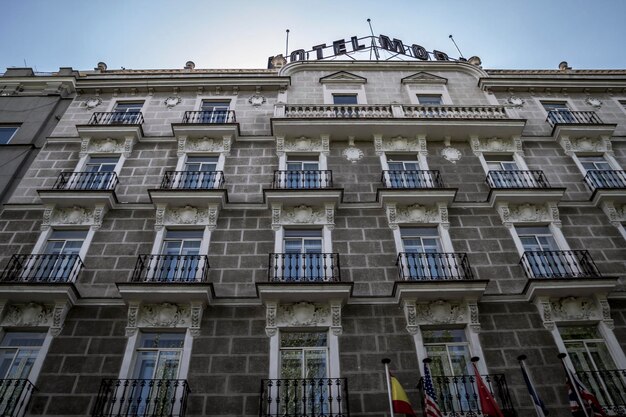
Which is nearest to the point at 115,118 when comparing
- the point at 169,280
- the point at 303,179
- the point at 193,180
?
the point at 193,180

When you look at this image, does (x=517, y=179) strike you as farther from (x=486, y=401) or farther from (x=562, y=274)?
(x=486, y=401)

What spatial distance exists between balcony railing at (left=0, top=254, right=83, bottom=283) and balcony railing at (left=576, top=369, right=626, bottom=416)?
1563 centimetres

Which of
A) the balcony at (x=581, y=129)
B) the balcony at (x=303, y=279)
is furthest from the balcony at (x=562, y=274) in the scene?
the balcony at (x=581, y=129)

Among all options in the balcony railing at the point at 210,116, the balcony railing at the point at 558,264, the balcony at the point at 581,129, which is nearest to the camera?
the balcony railing at the point at 558,264

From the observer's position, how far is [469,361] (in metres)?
13.8

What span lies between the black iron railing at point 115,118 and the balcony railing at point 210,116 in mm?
2099

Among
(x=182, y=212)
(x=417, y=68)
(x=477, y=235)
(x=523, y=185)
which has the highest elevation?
(x=417, y=68)

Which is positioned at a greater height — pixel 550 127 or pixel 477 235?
pixel 550 127

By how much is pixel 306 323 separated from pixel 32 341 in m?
8.15

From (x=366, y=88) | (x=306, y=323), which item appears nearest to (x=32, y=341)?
(x=306, y=323)

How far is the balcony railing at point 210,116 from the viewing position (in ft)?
69.6

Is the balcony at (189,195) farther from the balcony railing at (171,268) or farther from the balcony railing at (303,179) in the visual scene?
the balcony railing at (171,268)

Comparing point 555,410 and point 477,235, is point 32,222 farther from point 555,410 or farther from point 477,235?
point 555,410

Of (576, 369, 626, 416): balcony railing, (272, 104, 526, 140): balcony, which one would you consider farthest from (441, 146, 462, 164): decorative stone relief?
(576, 369, 626, 416): balcony railing
